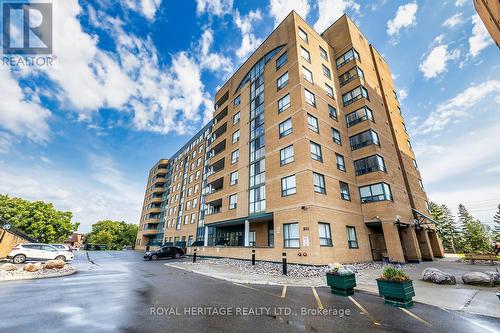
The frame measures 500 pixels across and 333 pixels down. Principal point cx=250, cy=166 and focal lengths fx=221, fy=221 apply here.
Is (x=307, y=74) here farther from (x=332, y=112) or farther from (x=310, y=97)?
(x=332, y=112)

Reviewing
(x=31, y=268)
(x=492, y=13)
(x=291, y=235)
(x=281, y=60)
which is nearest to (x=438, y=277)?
(x=291, y=235)

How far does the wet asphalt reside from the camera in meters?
5.44

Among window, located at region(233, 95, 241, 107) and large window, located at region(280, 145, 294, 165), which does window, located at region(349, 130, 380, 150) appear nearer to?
large window, located at region(280, 145, 294, 165)

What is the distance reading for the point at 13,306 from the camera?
666 cm

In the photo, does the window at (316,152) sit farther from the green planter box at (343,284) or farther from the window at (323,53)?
the window at (323,53)

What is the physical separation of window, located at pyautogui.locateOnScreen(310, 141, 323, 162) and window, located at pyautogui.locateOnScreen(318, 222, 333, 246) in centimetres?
573

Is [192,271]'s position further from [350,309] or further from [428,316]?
[428,316]

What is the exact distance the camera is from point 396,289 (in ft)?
24.2

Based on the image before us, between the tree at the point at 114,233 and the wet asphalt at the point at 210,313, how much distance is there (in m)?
81.7

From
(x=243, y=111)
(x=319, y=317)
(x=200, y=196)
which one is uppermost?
(x=243, y=111)

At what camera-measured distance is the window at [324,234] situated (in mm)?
17188

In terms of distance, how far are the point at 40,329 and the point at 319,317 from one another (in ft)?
22.7

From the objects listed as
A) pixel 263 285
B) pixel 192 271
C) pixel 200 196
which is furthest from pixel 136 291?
pixel 200 196

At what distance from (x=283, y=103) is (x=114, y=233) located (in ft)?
280
